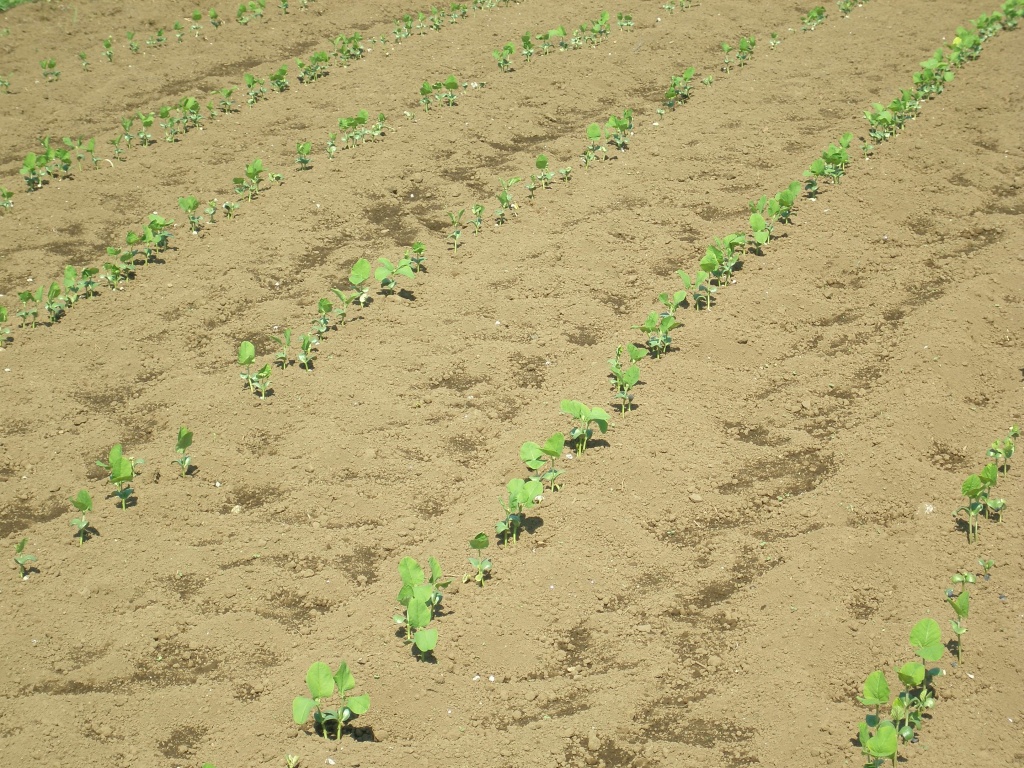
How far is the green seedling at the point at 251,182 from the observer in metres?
6.57

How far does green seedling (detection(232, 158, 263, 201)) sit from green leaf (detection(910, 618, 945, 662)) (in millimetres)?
5168

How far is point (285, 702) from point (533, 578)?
→ 39.9 inches

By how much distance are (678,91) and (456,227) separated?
9.90 ft

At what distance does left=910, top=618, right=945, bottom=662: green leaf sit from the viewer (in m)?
2.98

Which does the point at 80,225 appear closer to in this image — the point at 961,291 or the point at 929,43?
the point at 961,291

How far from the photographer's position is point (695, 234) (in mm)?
6172

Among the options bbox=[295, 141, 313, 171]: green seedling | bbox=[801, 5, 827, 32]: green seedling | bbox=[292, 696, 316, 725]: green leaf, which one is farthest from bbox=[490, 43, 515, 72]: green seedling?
bbox=[292, 696, 316, 725]: green leaf

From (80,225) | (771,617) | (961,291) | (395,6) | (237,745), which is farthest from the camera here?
(395,6)

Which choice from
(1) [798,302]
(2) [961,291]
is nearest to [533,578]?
(1) [798,302]

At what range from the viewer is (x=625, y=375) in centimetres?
445

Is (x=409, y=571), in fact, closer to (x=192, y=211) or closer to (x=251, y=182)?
(x=192, y=211)

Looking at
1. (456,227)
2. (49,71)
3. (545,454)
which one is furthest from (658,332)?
(49,71)

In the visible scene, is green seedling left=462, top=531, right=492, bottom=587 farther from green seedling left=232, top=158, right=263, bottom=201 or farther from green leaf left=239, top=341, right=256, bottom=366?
green seedling left=232, top=158, right=263, bottom=201

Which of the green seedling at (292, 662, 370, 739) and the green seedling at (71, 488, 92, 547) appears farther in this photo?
the green seedling at (71, 488, 92, 547)
